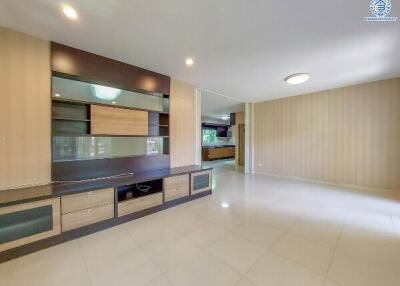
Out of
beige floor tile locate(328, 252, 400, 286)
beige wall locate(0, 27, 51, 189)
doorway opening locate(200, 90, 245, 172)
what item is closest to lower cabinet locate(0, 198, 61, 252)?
beige wall locate(0, 27, 51, 189)

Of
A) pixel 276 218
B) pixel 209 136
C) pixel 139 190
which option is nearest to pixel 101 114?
pixel 139 190

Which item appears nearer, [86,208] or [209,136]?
[86,208]

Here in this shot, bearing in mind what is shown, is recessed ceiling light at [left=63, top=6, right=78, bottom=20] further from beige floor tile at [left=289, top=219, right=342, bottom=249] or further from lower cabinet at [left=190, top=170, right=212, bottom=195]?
beige floor tile at [left=289, top=219, right=342, bottom=249]

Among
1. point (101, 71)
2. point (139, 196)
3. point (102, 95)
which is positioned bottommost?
point (139, 196)

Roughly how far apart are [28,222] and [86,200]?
56 cm

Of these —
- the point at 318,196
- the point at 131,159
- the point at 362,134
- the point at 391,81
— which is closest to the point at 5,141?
the point at 131,159

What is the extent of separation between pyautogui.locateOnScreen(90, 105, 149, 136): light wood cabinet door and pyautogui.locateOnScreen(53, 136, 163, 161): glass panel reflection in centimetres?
20

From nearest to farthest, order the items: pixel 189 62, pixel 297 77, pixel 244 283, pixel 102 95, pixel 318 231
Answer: pixel 244 283
pixel 318 231
pixel 102 95
pixel 189 62
pixel 297 77

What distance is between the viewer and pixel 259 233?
2404mm

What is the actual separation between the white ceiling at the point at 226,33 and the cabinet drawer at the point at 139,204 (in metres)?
2.38

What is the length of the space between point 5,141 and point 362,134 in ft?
23.0

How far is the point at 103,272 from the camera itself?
167 centimetres

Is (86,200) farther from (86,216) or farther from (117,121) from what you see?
(117,121)

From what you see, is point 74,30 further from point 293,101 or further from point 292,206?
point 293,101
